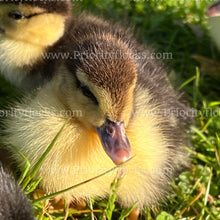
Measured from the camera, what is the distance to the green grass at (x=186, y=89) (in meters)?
1.65

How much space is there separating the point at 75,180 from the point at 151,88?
499mm

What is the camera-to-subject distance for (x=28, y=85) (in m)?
1.96

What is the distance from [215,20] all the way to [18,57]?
3.56ft

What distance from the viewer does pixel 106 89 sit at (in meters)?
1.30

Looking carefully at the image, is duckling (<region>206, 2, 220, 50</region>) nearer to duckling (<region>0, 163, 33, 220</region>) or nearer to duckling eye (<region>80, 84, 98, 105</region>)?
duckling eye (<region>80, 84, 98, 105</region>)

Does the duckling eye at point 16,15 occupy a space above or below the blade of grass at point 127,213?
above

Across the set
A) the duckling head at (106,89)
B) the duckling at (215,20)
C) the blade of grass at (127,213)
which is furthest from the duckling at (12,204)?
the duckling at (215,20)

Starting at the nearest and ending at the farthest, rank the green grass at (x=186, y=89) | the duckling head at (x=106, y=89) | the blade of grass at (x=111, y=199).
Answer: the duckling head at (x=106, y=89) < the blade of grass at (x=111, y=199) < the green grass at (x=186, y=89)

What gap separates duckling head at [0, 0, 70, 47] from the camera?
5.78 feet

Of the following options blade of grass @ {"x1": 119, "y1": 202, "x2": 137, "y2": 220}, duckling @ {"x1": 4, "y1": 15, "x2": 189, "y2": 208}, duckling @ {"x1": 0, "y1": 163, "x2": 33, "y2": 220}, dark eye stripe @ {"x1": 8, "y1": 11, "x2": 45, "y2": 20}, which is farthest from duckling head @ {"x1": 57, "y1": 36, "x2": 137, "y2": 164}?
dark eye stripe @ {"x1": 8, "y1": 11, "x2": 45, "y2": 20}

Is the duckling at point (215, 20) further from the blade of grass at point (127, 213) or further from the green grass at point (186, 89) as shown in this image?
the blade of grass at point (127, 213)

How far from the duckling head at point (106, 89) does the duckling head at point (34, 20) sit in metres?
0.44

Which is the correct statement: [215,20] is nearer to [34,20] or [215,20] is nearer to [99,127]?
[34,20]

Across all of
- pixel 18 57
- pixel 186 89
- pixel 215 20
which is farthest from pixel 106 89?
pixel 215 20
